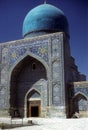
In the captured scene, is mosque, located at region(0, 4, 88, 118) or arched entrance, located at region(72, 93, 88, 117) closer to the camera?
arched entrance, located at region(72, 93, 88, 117)

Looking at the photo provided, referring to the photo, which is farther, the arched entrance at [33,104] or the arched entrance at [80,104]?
the arched entrance at [33,104]

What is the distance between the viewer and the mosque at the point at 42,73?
46.7 feet

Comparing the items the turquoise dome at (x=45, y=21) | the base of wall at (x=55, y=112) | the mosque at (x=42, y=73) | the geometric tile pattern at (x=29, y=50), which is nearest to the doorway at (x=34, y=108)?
the mosque at (x=42, y=73)

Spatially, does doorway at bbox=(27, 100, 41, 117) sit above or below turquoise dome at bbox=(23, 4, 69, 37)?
below

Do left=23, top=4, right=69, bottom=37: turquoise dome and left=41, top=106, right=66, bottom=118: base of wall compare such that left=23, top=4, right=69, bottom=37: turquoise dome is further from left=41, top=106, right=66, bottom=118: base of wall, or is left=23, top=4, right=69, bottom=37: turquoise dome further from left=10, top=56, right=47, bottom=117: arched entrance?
left=41, top=106, right=66, bottom=118: base of wall

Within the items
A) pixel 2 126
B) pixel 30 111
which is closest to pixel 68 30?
pixel 30 111

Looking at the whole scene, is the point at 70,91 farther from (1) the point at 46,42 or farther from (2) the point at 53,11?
(2) the point at 53,11

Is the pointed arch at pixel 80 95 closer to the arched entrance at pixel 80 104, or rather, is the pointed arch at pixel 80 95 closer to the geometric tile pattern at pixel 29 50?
the arched entrance at pixel 80 104

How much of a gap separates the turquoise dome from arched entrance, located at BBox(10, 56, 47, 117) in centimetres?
223

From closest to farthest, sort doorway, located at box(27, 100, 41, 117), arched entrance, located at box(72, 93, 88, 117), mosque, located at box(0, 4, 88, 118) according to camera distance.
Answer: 1. arched entrance, located at box(72, 93, 88, 117)
2. mosque, located at box(0, 4, 88, 118)
3. doorway, located at box(27, 100, 41, 117)

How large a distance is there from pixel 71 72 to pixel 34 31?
379 cm

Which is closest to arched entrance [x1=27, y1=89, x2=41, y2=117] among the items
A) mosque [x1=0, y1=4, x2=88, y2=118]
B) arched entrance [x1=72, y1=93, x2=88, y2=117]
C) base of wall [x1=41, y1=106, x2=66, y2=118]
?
mosque [x1=0, y1=4, x2=88, y2=118]

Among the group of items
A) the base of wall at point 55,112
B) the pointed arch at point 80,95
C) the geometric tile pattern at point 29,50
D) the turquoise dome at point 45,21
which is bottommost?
the base of wall at point 55,112

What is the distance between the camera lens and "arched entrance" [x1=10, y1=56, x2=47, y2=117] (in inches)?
625
